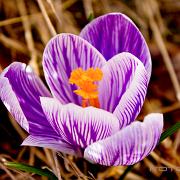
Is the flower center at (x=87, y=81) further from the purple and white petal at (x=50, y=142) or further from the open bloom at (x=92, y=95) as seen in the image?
the purple and white petal at (x=50, y=142)

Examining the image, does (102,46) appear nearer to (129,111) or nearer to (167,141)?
(129,111)

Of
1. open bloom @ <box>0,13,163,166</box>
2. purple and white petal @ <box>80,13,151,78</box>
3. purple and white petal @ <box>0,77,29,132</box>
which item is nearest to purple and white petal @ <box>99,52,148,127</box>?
open bloom @ <box>0,13,163,166</box>

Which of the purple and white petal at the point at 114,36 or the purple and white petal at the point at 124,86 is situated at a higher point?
the purple and white petal at the point at 114,36

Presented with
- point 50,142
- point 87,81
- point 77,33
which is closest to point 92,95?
point 87,81

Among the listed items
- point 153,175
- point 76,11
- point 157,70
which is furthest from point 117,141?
point 76,11

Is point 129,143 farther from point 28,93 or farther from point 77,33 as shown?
point 77,33

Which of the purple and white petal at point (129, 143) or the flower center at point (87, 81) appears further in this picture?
the flower center at point (87, 81)

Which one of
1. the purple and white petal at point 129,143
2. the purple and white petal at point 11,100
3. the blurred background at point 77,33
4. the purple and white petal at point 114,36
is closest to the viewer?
the purple and white petal at point 129,143

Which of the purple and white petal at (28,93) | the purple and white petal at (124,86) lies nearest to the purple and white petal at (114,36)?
the purple and white petal at (124,86)
